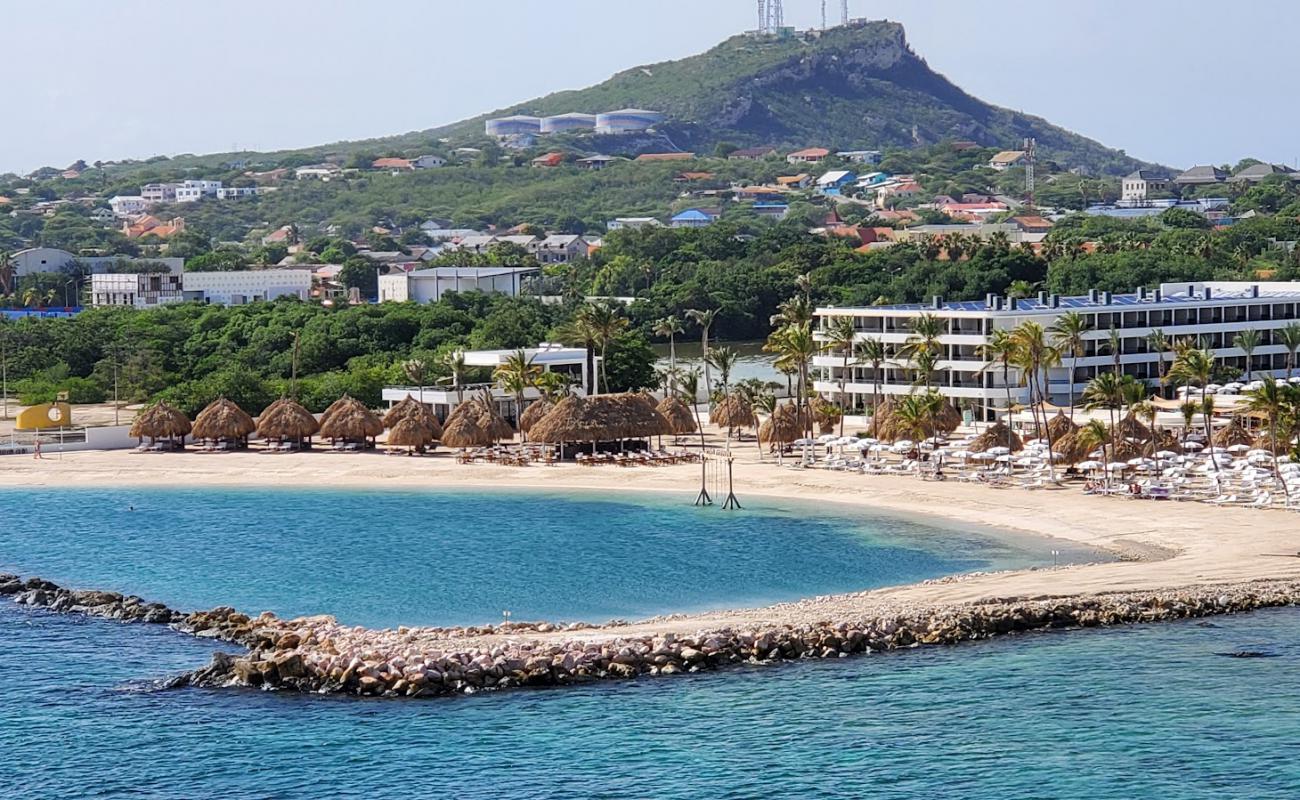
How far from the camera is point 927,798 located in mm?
29859

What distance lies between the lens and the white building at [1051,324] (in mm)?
69938

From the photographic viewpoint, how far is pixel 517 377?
221ft

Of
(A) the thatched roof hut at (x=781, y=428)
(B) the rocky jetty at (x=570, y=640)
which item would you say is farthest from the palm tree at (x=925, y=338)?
(B) the rocky jetty at (x=570, y=640)

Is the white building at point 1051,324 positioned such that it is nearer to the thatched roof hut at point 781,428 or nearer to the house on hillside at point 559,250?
the thatched roof hut at point 781,428

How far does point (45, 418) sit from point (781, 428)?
1078 inches

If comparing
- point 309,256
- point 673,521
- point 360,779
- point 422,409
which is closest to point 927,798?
point 360,779

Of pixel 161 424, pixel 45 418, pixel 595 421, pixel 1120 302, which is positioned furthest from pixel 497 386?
pixel 1120 302

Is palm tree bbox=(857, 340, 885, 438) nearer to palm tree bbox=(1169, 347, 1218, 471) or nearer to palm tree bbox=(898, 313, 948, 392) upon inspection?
palm tree bbox=(898, 313, 948, 392)

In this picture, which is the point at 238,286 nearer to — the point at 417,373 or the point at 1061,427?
the point at 417,373

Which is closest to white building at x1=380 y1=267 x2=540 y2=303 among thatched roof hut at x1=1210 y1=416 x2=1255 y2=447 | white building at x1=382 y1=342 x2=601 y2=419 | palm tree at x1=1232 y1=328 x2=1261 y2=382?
white building at x1=382 y1=342 x2=601 y2=419

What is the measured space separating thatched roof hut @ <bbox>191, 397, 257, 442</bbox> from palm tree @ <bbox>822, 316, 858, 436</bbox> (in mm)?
20332

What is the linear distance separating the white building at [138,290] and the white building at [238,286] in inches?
36.9

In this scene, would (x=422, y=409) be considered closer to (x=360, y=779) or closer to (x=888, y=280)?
(x=360, y=779)

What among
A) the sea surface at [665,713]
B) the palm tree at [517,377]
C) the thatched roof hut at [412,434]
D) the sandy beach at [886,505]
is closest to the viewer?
the sea surface at [665,713]
